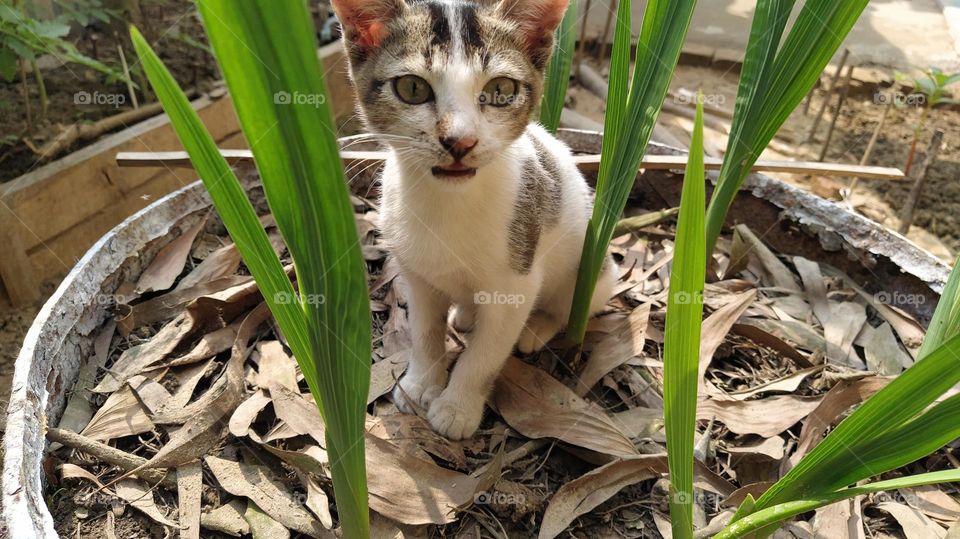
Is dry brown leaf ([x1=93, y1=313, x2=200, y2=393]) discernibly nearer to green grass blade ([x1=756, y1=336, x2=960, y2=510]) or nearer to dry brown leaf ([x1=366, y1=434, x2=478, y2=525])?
dry brown leaf ([x1=366, y1=434, x2=478, y2=525])

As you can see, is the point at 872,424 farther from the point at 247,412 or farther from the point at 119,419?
the point at 119,419

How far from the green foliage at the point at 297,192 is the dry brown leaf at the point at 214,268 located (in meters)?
0.86

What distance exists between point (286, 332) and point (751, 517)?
0.64 meters

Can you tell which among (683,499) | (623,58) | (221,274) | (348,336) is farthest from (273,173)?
(221,274)

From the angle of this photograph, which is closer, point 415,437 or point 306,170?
point 306,170

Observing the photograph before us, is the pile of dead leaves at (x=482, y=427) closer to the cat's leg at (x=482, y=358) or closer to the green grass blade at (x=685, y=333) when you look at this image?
the cat's leg at (x=482, y=358)

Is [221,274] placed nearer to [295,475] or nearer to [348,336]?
[295,475]

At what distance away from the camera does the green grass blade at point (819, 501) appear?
0.79 metres

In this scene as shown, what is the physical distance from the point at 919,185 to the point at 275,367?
219cm

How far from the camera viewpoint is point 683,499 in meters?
0.92

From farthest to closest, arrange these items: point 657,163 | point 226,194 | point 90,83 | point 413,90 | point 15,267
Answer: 1. point 90,83
2. point 15,267
3. point 657,163
4. point 413,90
5. point 226,194

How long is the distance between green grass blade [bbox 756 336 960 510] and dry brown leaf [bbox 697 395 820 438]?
0.40m

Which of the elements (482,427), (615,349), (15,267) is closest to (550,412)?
(482,427)

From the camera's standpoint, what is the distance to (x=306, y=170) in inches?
24.2
